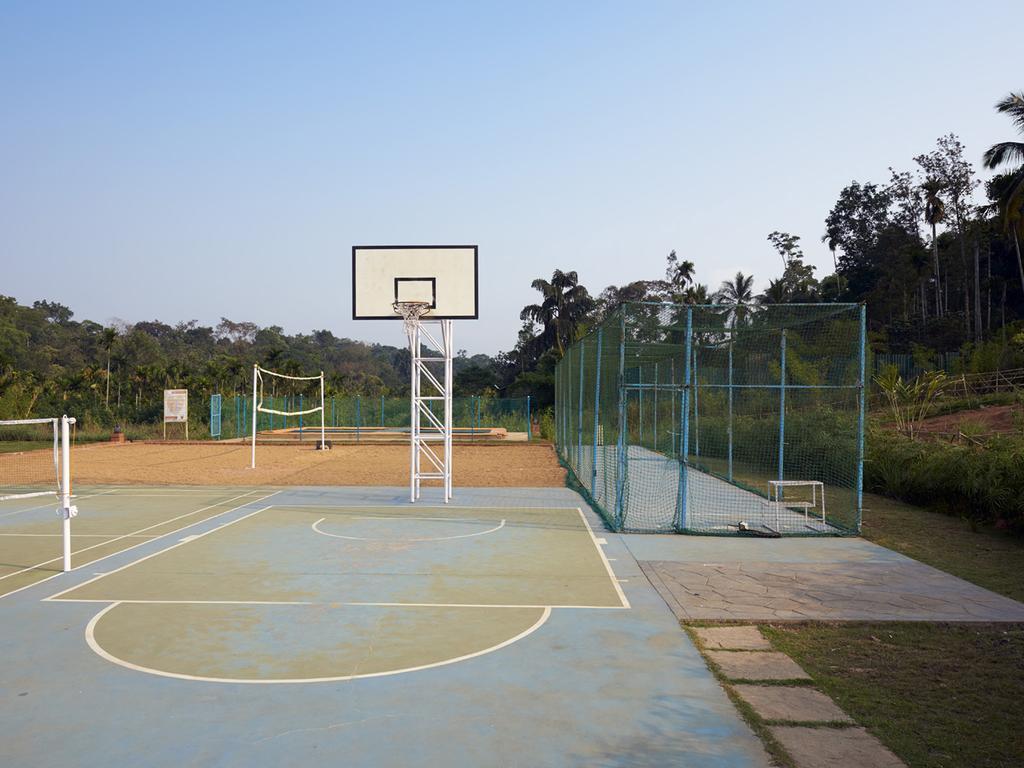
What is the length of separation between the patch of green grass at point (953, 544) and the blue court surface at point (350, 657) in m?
3.52

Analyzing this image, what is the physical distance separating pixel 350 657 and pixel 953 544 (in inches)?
327

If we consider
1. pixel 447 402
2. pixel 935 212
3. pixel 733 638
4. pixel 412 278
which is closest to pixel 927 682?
pixel 733 638

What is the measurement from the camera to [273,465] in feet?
75.3

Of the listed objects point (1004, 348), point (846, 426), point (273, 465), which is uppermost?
point (1004, 348)

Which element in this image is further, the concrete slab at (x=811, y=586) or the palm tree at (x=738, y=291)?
the palm tree at (x=738, y=291)

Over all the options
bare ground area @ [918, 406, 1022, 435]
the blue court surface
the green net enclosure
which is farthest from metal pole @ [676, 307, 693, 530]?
bare ground area @ [918, 406, 1022, 435]

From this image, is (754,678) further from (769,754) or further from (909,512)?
(909,512)

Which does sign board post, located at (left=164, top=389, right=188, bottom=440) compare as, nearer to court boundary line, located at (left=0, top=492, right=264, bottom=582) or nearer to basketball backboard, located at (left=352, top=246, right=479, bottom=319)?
court boundary line, located at (left=0, top=492, right=264, bottom=582)

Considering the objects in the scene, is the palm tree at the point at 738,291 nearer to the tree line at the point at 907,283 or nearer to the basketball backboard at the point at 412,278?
the tree line at the point at 907,283

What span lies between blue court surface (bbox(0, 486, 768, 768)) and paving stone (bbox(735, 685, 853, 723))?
202 mm

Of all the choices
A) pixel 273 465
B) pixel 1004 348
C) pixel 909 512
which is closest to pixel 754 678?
pixel 909 512

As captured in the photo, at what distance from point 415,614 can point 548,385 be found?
37891mm

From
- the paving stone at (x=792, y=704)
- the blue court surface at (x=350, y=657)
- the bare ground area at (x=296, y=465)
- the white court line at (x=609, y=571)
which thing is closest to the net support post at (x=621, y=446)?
the white court line at (x=609, y=571)

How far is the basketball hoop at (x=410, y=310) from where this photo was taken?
14992mm
